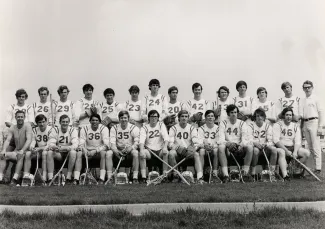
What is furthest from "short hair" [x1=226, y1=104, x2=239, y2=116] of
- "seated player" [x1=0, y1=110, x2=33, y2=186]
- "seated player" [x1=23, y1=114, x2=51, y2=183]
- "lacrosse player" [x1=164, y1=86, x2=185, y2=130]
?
"seated player" [x1=0, y1=110, x2=33, y2=186]

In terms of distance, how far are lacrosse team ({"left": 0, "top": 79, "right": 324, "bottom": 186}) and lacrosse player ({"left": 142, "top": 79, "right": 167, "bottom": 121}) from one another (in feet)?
0.07

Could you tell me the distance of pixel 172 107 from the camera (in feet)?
35.5

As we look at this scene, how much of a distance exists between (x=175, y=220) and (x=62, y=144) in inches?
218

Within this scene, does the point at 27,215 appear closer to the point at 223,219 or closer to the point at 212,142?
the point at 223,219

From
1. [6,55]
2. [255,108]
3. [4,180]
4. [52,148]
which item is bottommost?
[4,180]

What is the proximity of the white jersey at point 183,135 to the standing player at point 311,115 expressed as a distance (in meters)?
2.62

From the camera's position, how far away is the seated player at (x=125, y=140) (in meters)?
10.0

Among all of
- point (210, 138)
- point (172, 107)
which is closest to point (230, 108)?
point (210, 138)

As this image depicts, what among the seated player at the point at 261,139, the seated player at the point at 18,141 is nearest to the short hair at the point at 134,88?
the seated player at the point at 18,141

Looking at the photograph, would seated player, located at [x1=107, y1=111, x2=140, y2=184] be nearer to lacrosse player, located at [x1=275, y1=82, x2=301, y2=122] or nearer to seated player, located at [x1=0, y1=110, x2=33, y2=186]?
seated player, located at [x1=0, y1=110, x2=33, y2=186]

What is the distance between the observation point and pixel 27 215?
5.75m

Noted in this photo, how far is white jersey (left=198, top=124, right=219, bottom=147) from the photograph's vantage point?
33.9ft

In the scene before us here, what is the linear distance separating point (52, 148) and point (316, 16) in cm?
599

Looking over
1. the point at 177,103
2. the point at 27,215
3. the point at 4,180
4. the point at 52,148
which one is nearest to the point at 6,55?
the point at 27,215
